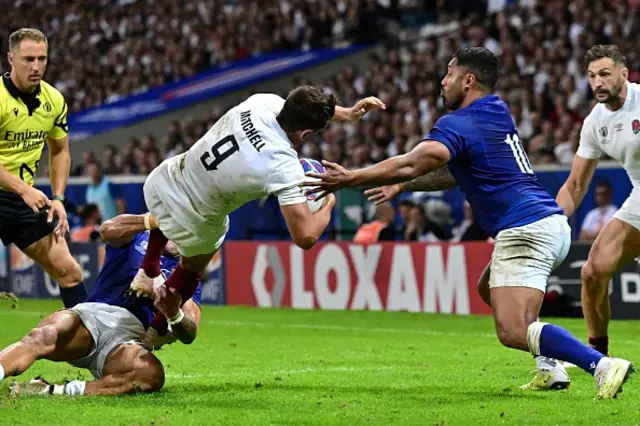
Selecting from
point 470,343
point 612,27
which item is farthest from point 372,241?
point 612,27

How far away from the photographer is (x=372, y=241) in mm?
16781

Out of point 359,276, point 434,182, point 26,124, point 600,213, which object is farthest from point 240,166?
point 600,213

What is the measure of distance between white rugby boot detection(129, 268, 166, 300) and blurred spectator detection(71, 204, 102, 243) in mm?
11644

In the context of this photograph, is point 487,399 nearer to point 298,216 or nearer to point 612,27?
point 298,216

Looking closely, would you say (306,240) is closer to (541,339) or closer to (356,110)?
(356,110)

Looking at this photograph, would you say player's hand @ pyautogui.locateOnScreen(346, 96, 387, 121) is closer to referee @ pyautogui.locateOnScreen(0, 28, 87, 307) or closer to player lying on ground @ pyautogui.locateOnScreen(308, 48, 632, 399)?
player lying on ground @ pyautogui.locateOnScreen(308, 48, 632, 399)

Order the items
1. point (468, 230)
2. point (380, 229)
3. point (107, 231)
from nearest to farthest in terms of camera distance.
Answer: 1. point (107, 231)
2. point (468, 230)
3. point (380, 229)

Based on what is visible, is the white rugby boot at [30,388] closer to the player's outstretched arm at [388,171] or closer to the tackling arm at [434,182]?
the player's outstretched arm at [388,171]

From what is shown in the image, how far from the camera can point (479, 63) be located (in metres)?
7.93

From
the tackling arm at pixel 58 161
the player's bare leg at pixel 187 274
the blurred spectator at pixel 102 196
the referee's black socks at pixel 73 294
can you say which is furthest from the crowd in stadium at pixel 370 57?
the player's bare leg at pixel 187 274

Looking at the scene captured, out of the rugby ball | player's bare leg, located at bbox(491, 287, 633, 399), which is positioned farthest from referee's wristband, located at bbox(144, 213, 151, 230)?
player's bare leg, located at bbox(491, 287, 633, 399)

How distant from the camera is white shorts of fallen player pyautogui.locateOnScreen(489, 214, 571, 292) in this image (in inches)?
304

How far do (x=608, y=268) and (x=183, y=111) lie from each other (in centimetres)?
1838

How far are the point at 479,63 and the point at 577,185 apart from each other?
201 cm
